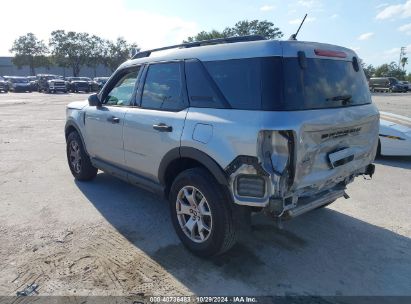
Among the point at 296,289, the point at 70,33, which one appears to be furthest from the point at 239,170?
the point at 70,33

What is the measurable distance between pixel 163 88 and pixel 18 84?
4428 centimetres

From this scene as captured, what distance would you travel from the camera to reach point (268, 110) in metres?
3.00

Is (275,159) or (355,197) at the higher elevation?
(275,159)

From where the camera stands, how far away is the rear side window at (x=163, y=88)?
3873 mm

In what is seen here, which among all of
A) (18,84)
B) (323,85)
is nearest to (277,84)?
(323,85)

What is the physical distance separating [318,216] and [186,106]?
88.8 inches

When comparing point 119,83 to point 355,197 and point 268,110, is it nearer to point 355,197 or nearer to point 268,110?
point 268,110

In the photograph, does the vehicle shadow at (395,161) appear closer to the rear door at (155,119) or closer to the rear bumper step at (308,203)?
the rear bumper step at (308,203)

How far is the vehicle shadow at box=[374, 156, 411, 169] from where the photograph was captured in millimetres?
7148

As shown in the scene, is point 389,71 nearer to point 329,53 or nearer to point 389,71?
point 389,71

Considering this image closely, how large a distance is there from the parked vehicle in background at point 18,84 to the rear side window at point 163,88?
4379cm

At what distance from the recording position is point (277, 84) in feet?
9.93

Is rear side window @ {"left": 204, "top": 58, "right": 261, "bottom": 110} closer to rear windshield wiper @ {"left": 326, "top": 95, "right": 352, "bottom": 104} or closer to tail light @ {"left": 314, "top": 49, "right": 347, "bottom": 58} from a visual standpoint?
tail light @ {"left": 314, "top": 49, "right": 347, "bottom": 58}

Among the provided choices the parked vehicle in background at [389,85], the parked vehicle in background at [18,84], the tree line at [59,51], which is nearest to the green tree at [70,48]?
the tree line at [59,51]
